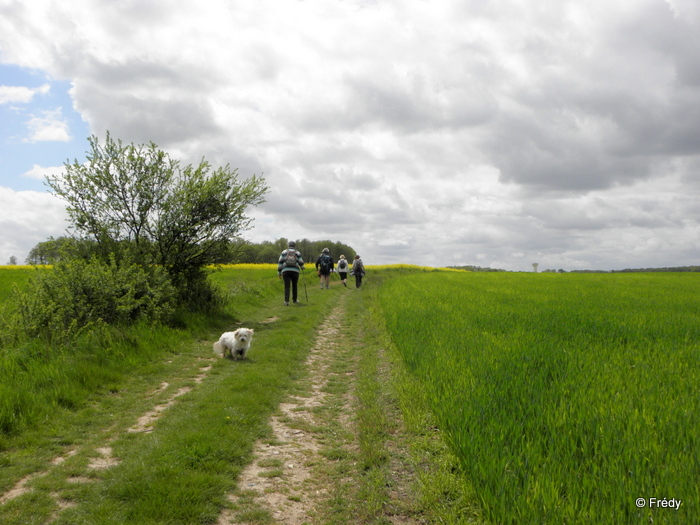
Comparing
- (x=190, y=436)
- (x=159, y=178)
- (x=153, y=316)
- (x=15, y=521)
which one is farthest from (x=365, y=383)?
(x=159, y=178)

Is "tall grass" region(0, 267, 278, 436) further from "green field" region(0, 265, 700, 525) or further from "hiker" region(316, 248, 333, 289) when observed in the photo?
"hiker" region(316, 248, 333, 289)

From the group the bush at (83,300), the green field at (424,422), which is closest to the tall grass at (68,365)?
the green field at (424,422)

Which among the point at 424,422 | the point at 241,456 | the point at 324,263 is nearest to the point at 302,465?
the point at 241,456

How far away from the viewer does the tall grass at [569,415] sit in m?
3.09

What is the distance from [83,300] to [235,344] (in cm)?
361

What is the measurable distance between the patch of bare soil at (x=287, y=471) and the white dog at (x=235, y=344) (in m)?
2.59

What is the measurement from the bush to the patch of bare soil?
5.35 meters

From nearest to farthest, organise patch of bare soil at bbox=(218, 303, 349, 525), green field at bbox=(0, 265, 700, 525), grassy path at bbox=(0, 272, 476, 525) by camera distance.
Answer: green field at bbox=(0, 265, 700, 525)
grassy path at bbox=(0, 272, 476, 525)
patch of bare soil at bbox=(218, 303, 349, 525)

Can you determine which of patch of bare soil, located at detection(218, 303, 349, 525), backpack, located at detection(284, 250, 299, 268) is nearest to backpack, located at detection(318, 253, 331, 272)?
backpack, located at detection(284, 250, 299, 268)

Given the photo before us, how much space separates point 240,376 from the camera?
7812 mm

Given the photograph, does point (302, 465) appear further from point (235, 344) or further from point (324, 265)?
point (324, 265)

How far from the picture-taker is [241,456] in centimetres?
477

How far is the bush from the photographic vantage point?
886 centimetres

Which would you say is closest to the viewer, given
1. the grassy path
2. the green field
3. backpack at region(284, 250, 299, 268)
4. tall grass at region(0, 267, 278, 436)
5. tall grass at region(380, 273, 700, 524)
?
tall grass at region(380, 273, 700, 524)
